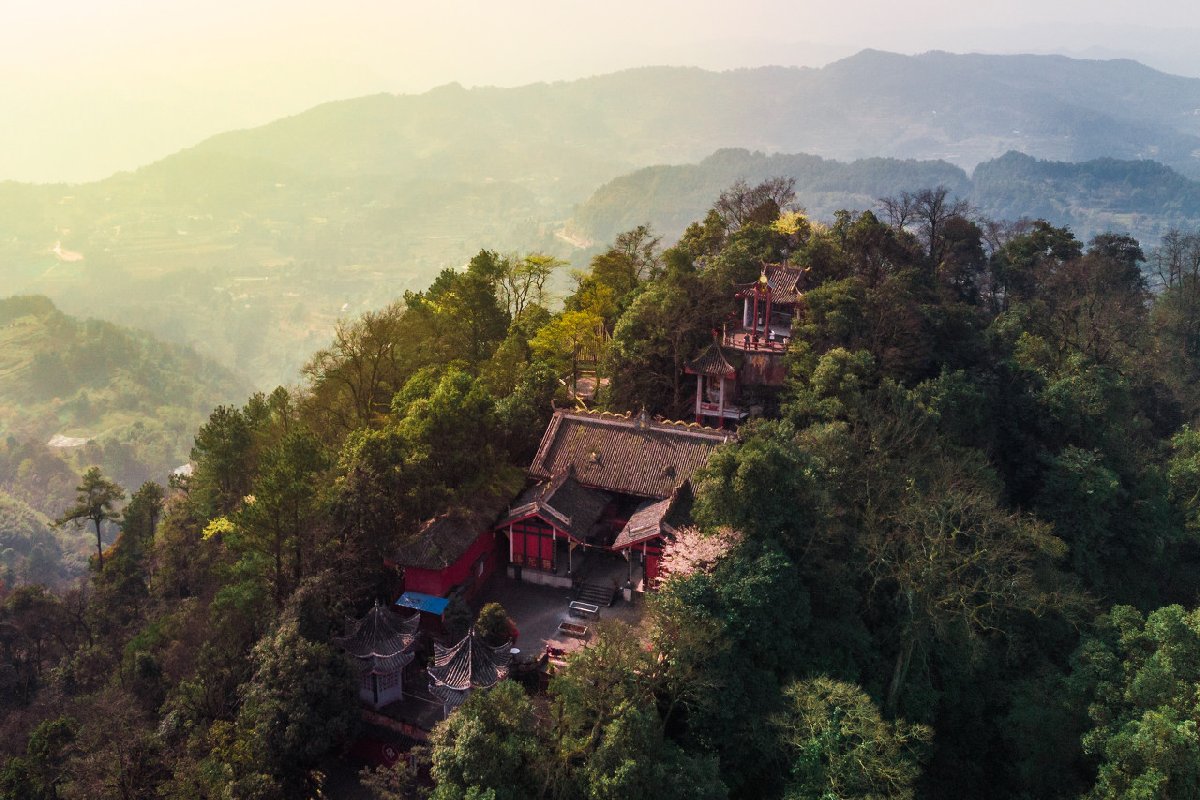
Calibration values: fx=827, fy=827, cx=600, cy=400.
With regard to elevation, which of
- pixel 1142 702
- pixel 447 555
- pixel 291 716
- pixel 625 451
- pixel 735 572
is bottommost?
pixel 1142 702

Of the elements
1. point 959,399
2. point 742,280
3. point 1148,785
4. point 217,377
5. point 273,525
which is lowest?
point 217,377

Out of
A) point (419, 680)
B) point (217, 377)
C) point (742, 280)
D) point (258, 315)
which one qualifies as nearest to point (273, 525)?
point (419, 680)

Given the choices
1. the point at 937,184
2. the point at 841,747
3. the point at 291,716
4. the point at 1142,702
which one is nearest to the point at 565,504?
the point at 291,716

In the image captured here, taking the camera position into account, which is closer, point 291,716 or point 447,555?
point 291,716

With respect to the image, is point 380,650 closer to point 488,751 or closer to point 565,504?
point 488,751

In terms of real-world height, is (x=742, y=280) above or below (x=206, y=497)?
above

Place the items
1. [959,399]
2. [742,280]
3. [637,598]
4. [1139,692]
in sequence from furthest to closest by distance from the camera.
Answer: [742,280], [959,399], [637,598], [1139,692]

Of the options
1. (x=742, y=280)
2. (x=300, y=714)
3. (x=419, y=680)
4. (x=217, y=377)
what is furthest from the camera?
(x=217, y=377)

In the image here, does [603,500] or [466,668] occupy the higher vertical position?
[603,500]

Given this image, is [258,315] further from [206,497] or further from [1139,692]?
[1139,692]
